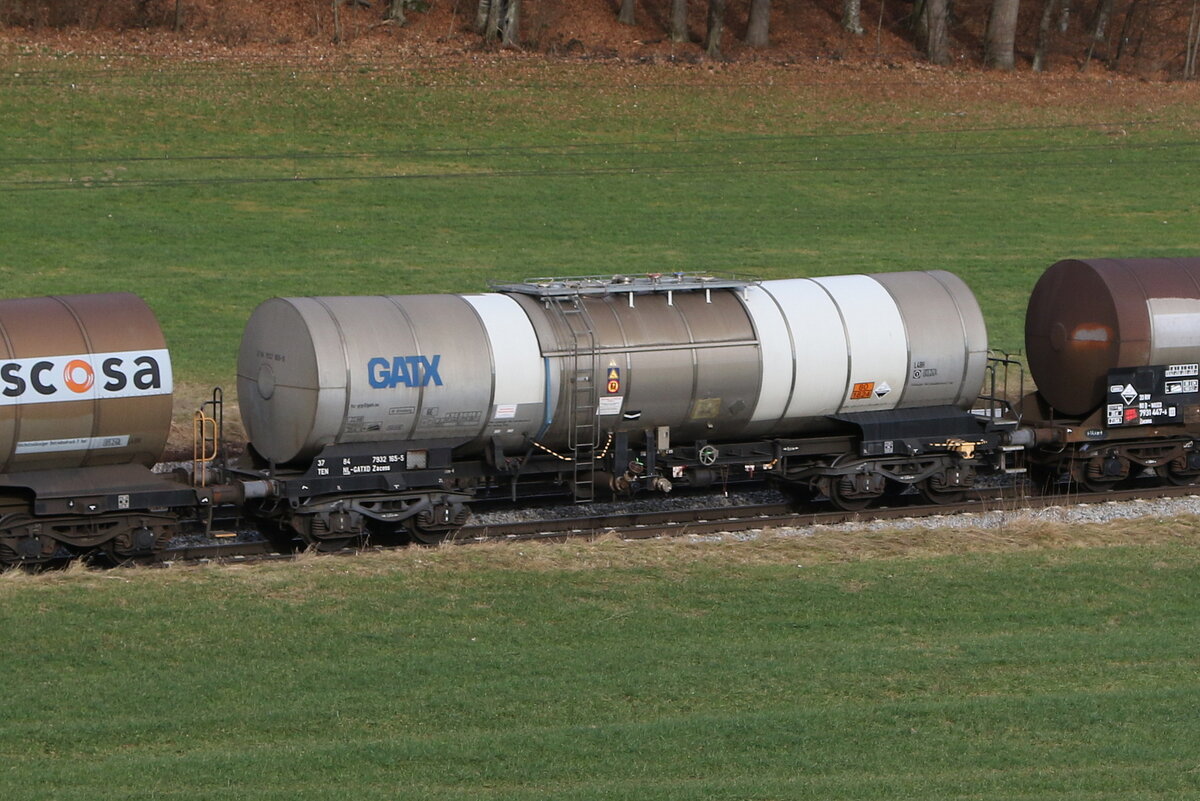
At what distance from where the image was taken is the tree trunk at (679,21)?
63.2 meters

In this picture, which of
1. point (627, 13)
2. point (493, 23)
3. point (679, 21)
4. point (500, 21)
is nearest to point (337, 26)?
point (493, 23)

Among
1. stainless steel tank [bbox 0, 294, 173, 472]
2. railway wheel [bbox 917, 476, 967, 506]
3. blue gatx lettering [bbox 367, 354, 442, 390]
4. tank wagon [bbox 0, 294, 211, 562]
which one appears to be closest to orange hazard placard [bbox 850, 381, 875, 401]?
railway wheel [bbox 917, 476, 967, 506]

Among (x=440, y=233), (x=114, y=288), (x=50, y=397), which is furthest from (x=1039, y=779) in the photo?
(x=440, y=233)

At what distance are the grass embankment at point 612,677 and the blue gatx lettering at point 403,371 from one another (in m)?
2.34

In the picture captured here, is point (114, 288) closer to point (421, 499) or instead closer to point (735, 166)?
point (421, 499)

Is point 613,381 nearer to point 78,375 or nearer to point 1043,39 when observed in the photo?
point 78,375

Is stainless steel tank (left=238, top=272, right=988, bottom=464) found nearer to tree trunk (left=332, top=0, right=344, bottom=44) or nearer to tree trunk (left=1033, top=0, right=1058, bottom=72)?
tree trunk (left=332, top=0, right=344, bottom=44)

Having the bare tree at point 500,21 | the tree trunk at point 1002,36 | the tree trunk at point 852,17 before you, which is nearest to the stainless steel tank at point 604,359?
the bare tree at point 500,21

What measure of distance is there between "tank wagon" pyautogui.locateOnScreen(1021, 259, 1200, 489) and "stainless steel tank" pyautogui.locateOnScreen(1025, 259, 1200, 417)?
0.05ft

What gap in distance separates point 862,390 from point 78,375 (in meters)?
10.9

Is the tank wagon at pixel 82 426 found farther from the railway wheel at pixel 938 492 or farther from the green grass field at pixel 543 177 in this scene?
the railway wheel at pixel 938 492

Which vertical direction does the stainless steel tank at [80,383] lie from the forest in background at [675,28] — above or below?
→ below

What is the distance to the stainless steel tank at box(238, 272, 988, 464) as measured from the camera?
20.2m

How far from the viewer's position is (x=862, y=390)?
23.1 m
